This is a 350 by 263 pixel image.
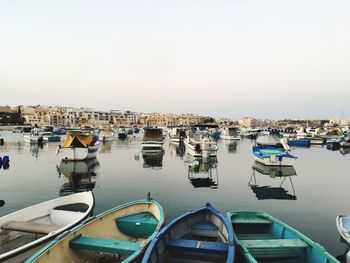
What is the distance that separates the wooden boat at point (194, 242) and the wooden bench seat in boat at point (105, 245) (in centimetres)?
72

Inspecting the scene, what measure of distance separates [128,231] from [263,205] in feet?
29.4

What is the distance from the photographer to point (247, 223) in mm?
10195

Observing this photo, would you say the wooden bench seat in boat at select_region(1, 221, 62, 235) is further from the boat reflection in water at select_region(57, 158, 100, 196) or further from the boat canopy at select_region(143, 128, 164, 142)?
the boat canopy at select_region(143, 128, 164, 142)

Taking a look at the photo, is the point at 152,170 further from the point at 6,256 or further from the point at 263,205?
the point at 6,256

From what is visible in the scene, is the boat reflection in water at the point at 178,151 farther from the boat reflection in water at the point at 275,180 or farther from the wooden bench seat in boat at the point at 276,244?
the wooden bench seat in boat at the point at 276,244

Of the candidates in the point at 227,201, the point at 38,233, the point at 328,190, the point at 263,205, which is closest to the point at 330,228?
the point at 263,205

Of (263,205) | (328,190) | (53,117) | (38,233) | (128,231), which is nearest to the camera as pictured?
(38,233)

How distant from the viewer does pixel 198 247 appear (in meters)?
7.44

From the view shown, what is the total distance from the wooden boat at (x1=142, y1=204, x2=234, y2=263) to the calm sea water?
395 centimetres

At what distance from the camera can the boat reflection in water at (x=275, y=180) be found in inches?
701

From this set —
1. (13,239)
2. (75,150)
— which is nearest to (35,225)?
(13,239)

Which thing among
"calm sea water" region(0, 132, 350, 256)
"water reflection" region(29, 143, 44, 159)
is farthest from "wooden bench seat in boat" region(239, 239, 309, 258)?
"water reflection" region(29, 143, 44, 159)

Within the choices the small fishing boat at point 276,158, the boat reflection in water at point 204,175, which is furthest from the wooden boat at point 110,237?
the small fishing boat at point 276,158

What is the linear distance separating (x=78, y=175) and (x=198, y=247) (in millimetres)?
19872
